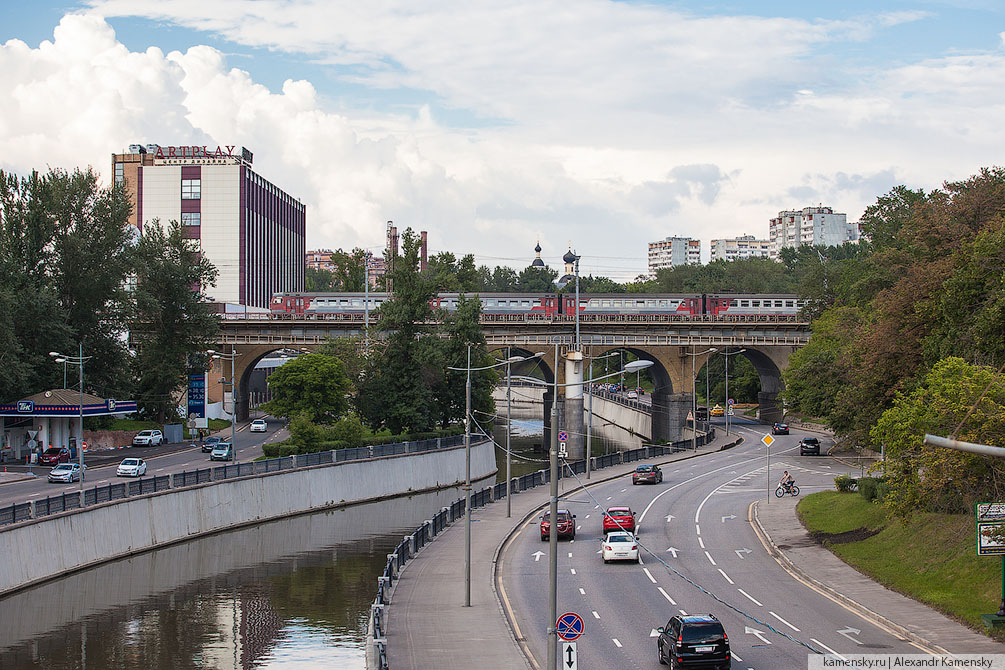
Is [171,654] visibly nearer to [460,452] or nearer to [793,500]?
[793,500]

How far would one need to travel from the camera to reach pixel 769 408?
12662cm

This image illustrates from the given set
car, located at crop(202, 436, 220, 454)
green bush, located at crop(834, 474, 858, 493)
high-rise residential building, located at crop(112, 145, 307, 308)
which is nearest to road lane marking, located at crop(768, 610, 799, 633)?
green bush, located at crop(834, 474, 858, 493)

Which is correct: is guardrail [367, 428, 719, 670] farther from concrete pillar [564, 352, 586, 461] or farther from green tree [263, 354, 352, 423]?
green tree [263, 354, 352, 423]

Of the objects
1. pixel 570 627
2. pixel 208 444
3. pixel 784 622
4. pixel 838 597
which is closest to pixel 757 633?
pixel 784 622

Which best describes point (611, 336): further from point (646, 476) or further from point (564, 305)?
point (646, 476)

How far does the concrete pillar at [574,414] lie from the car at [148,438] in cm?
3778

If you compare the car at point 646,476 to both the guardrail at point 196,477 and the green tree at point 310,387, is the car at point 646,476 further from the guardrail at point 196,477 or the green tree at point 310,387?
the green tree at point 310,387

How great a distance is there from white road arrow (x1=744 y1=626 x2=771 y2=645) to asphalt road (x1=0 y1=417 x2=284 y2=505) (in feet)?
116

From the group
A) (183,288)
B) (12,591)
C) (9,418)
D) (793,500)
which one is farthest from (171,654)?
(183,288)

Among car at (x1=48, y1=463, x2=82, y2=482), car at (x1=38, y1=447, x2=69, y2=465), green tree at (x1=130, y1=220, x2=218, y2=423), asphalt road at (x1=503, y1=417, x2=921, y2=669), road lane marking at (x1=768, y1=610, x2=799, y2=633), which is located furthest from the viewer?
green tree at (x1=130, y1=220, x2=218, y2=423)

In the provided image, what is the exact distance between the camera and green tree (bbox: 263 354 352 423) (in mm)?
78938

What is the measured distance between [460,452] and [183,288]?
90.4ft

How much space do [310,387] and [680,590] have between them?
153 ft

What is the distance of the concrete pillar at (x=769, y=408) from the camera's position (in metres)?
124
